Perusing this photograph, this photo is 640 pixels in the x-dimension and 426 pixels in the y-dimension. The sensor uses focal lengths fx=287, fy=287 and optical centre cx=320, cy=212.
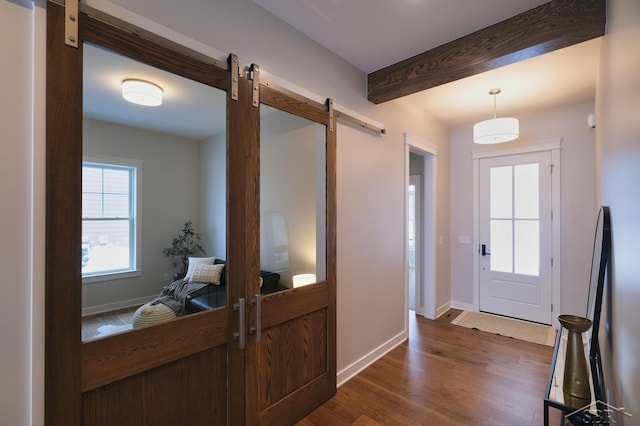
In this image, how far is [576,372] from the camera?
1.37 m

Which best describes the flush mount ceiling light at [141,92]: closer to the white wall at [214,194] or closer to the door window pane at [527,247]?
the white wall at [214,194]

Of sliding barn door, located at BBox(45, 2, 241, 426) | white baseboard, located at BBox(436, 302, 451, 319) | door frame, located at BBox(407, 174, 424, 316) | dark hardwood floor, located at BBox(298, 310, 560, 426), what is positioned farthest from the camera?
door frame, located at BBox(407, 174, 424, 316)

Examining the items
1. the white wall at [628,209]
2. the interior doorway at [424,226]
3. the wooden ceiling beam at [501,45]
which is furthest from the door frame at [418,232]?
the white wall at [628,209]

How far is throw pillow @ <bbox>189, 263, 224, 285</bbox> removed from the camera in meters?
1.57

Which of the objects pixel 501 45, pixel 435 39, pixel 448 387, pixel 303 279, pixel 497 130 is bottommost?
pixel 448 387

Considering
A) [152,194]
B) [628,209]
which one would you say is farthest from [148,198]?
[628,209]

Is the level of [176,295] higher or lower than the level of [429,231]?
lower

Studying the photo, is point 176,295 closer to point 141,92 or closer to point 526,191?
point 141,92

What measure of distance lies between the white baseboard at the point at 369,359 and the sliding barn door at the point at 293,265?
19 centimetres

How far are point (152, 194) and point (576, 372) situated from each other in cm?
223

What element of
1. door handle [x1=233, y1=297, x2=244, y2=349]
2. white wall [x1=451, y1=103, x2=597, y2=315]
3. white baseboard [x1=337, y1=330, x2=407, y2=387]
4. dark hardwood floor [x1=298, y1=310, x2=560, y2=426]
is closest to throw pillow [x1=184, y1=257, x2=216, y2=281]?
door handle [x1=233, y1=297, x2=244, y2=349]

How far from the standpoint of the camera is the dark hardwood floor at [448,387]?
2084 mm

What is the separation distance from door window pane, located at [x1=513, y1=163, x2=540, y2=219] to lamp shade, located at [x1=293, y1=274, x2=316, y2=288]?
332 centimetres

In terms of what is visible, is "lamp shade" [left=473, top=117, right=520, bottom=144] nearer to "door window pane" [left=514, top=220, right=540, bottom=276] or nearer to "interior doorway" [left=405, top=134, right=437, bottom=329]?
"interior doorway" [left=405, top=134, right=437, bottom=329]
